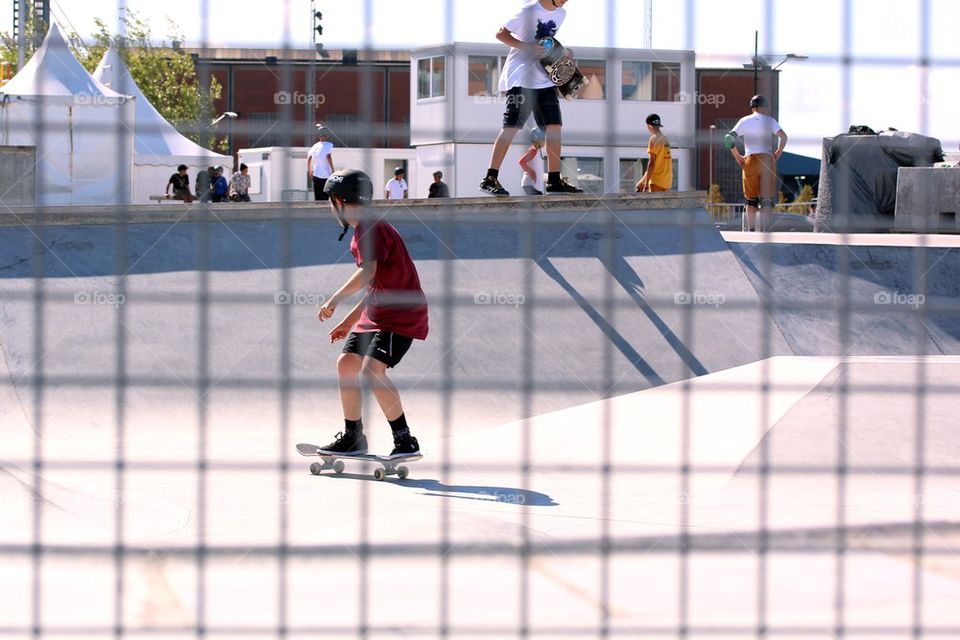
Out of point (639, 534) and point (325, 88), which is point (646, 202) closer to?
point (639, 534)

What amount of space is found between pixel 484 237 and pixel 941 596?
5.52 m

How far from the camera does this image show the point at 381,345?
5820mm

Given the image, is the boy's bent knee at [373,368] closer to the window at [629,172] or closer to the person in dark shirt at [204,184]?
the person in dark shirt at [204,184]

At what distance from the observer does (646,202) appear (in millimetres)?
9703

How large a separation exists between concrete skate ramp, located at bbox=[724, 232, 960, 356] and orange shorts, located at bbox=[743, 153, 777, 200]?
440 mm

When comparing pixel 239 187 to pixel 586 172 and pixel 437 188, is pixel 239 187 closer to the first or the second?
pixel 437 188

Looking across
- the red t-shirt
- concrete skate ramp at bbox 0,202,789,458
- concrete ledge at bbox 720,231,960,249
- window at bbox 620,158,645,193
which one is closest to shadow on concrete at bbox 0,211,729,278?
concrete skate ramp at bbox 0,202,789,458

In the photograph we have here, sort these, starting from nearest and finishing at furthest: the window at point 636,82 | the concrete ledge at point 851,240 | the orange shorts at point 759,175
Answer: the orange shorts at point 759,175
the concrete ledge at point 851,240
the window at point 636,82

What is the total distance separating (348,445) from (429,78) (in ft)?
57.2

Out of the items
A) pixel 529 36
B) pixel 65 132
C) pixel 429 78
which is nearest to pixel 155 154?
pixel 65 132

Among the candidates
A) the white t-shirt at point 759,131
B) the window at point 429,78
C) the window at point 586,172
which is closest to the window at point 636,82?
the window at point 586,172

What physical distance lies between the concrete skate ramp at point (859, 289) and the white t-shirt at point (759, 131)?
1.01m

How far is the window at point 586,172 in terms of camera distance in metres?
18.3

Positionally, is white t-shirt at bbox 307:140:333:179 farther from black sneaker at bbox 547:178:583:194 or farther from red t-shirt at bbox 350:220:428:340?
red t-shirt at bbox 350:220:428:340
